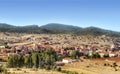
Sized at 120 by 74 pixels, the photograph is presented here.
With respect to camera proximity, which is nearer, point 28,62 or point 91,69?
point 28,62

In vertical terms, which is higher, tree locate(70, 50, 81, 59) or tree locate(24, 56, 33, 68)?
tree locate(24, 56, 33, 68)

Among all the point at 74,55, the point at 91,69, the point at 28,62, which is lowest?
the point at 91,69

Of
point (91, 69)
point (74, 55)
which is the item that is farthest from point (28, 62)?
point (74, 55)

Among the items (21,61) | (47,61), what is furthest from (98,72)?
(21,61)

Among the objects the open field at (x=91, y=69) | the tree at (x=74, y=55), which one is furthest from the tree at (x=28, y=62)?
the tree at (x=74, y=55)

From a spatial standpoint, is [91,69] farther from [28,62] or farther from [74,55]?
[74,55]

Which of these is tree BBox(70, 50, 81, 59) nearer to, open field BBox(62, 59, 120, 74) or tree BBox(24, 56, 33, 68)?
open field BBox(62, 59, 120, 74)

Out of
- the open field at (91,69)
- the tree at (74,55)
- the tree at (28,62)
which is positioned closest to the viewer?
the open field at (91,69)

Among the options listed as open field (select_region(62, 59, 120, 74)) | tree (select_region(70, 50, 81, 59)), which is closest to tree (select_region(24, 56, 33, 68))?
open field (select_region(62, 59, 120, 74))

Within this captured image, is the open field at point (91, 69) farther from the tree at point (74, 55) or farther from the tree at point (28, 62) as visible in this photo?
the tree at point (74, 55)

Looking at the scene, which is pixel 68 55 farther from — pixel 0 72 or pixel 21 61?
pixel 0 72

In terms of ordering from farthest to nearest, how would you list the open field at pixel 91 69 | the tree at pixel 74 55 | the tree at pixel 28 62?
the tree at pixel 74 55, the tree at pixel 28 62, the open field at pixel 91 69

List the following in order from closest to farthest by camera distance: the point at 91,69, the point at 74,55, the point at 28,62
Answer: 1. the point at 28,62
2. the point at 91,69
3. the point at 74,55
